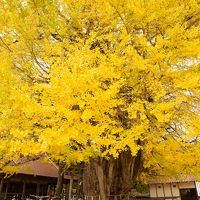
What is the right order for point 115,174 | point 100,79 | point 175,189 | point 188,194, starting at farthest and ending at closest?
point 175,189 → point 188,194 → point 115,174 → point 100,79

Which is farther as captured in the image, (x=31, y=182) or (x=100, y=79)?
(x=31, y=182)

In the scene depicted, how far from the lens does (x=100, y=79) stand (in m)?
4.66

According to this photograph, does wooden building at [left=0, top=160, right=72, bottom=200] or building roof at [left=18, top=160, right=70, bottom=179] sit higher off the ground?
building roof at [left=18, top=160, right=70, bottom=179]

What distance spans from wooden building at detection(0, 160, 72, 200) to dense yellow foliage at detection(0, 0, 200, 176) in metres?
7.04

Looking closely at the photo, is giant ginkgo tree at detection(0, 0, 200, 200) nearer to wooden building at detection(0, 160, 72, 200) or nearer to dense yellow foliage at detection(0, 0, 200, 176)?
dense yellow foliage at detection(0, 0, 200, 176)

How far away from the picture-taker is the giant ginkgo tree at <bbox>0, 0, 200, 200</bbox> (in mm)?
4102

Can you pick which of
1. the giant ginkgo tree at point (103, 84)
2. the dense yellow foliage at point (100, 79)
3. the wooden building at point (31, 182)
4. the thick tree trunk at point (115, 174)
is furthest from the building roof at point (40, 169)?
the dense yellow foliage at point (100, 79)

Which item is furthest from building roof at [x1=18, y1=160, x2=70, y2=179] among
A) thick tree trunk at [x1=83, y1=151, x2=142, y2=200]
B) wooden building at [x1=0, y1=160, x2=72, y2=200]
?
thick tree trunk at [x1=83, y1=151, x2=142, y2=200]

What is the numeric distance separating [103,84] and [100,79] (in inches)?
18.8

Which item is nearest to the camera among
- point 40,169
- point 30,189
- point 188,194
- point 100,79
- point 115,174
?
point 100,79

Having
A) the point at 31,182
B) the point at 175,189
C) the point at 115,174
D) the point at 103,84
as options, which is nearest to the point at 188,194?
the point at 175,189

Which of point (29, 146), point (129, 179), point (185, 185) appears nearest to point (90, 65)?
point (29, 146)

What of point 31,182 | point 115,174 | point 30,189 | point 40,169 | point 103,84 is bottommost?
point 115,174

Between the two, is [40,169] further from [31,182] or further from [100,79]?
[100,79]
